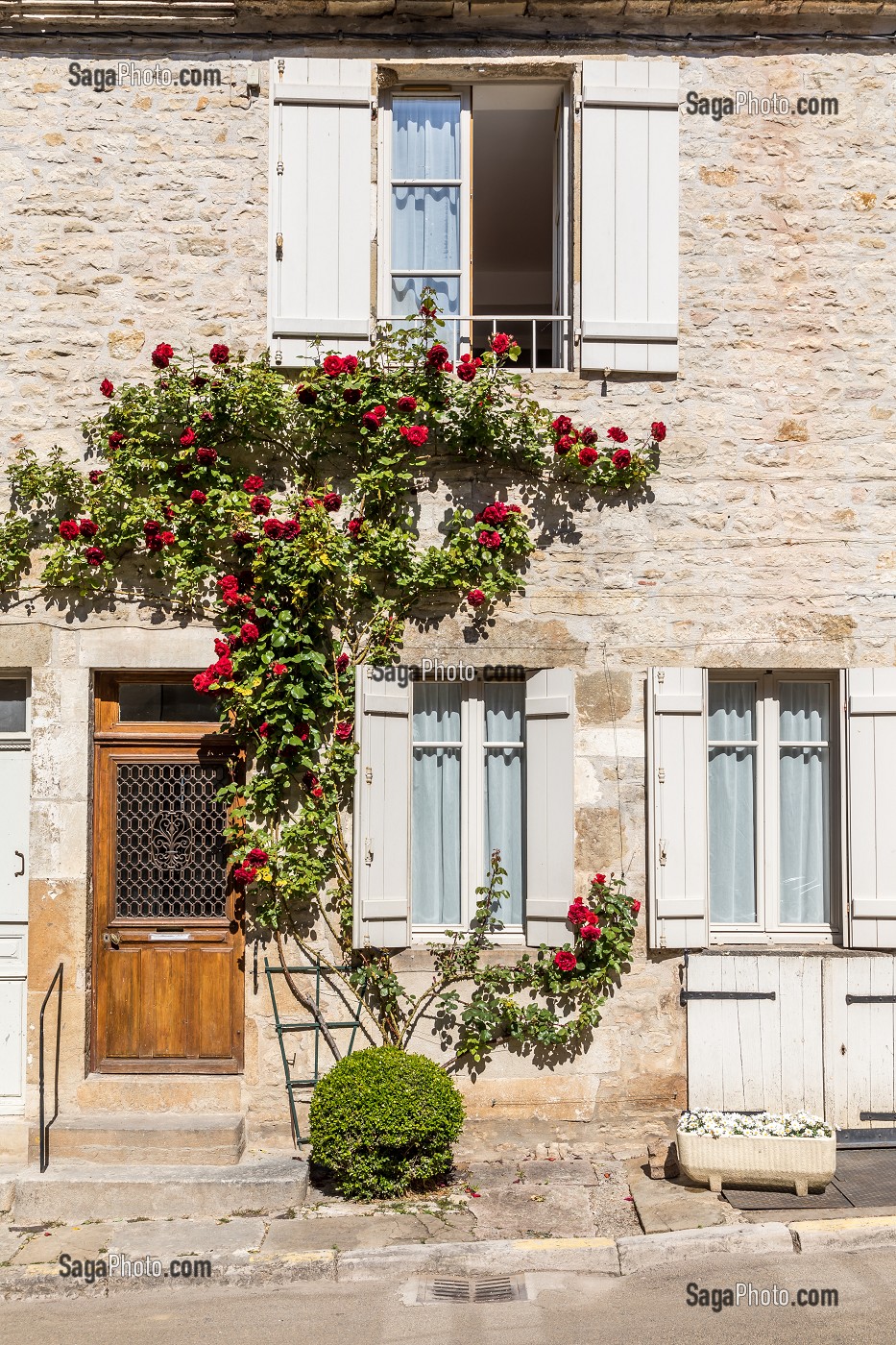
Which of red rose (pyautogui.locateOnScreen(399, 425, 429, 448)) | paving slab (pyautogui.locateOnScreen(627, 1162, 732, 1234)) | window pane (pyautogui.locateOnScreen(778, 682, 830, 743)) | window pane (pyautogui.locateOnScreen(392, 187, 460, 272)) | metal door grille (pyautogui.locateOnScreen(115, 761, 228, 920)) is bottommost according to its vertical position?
paving slab (pyautogui.locateOnScreen(627, 1162, 732, 1234))

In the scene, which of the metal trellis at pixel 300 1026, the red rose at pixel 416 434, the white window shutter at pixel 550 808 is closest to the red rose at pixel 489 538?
the red rose at pixel 416 434

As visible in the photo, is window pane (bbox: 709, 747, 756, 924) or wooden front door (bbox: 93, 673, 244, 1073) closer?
wooden front door (bbox: 93, 673, 244, 1073)

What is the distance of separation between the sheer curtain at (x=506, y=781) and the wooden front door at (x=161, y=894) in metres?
1.45

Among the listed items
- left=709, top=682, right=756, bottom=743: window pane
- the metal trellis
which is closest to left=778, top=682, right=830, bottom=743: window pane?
left=709, top=682, right=756, bottom=743: window pane

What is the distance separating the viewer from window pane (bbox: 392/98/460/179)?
595 centimetres

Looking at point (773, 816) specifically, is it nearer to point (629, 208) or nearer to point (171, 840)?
point (171, 840)

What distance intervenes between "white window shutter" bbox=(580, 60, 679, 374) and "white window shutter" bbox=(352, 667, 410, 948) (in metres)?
2.14

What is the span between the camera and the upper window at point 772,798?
587 cm

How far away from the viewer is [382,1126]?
486 cm

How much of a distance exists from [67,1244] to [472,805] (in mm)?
2784

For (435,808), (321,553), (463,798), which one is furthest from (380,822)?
(321,553)

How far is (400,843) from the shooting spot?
5.61 m

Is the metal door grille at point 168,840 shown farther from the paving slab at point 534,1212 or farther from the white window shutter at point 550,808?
the paving slab at point 534,1212

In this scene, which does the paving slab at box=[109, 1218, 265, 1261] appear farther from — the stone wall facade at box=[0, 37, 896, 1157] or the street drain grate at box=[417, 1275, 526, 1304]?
the stone wall facade at box=[0, 37, 896, 1157]
